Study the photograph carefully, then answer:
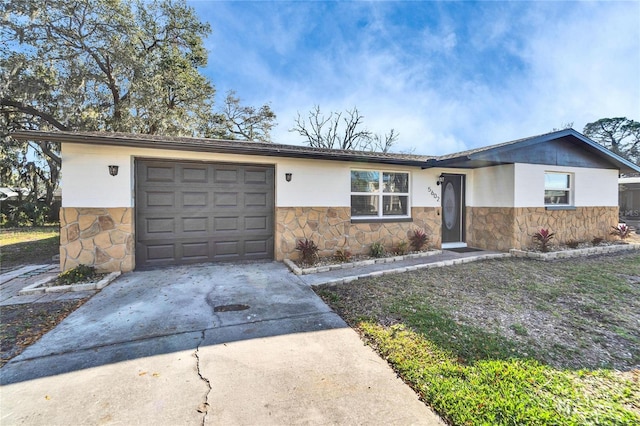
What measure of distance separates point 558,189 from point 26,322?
1293cm

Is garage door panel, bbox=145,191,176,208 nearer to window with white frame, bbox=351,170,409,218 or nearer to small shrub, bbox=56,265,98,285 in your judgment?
small shrub, bbox=56,265,98,285

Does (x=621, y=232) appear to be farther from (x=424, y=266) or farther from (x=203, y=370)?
(x=203, y=370)

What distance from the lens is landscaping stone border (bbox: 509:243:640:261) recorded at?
767 cm

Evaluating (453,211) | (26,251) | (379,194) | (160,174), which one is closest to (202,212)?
(160,174)

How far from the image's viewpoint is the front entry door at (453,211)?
9.21 m

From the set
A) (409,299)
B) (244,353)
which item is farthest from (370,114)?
(244,353)

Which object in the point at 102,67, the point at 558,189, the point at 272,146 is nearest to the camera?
the point at 272,146

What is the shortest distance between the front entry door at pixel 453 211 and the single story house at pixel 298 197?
0.12 feet

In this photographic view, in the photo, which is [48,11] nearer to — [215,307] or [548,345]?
[215,307]

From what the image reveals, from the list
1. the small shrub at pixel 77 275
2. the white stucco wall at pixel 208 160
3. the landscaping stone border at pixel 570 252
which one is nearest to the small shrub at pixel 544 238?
the landscaping stone border at pixel 570 252

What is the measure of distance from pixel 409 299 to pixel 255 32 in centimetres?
1168

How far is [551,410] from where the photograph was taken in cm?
216

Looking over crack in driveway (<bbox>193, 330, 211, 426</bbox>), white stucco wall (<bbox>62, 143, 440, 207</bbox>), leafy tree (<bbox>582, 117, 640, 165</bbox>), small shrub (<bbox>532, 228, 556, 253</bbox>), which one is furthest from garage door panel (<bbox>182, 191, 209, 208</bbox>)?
leafy tree (<bbox>582, 117, 640, 165</bbox>)

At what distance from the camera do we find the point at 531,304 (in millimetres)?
4398
